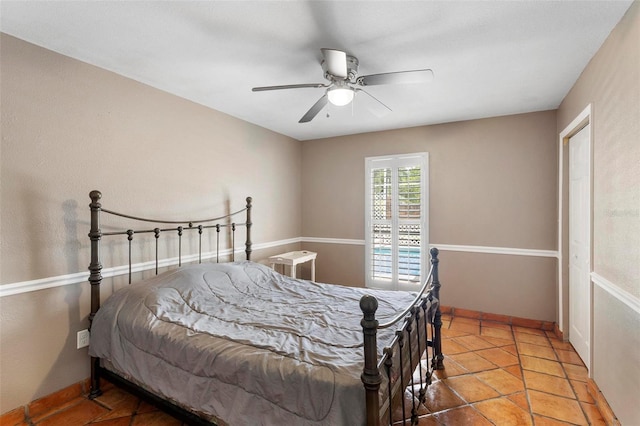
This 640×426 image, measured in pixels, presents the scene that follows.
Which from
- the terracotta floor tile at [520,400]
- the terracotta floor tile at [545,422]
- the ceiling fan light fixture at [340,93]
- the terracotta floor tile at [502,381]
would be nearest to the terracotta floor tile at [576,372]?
the terracotta floor tile at [502,381]

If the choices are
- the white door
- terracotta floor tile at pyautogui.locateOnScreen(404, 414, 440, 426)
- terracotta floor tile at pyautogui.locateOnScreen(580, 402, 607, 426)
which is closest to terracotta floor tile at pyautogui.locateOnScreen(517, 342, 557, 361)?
the white door

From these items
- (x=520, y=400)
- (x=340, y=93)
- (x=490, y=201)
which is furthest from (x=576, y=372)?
(x=340, y=93)

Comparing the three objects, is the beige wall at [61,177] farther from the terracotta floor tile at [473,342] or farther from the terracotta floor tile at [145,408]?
the terracotta floor tile at [473,342]

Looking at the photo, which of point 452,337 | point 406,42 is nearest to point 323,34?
point 406,42

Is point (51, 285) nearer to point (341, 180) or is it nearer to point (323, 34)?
point (323, 34)

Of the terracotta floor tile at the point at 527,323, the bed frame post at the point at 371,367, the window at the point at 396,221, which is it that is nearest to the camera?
the bed frame post at the point at 371,367

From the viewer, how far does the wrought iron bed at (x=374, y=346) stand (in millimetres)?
1295

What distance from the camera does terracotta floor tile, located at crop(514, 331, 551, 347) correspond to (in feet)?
10.3

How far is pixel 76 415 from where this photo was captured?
6.87 feet

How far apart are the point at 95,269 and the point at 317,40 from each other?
7.42 ft

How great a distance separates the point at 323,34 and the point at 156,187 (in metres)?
1.99

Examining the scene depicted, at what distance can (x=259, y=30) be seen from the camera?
6.41 ft

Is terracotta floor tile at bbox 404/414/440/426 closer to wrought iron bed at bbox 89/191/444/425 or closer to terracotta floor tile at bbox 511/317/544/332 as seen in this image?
wrought iron bed at bbox 89/191/444/425

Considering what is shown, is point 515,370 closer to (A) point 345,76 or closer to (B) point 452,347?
(B) point 452,347
